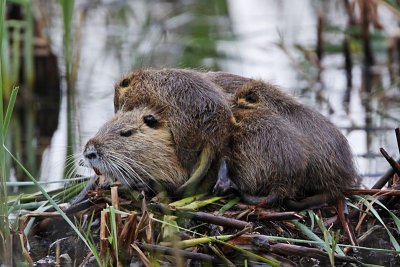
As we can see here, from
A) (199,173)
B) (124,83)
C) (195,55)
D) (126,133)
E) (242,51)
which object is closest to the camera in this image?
(199,173)

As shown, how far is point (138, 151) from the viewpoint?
16.4 ft

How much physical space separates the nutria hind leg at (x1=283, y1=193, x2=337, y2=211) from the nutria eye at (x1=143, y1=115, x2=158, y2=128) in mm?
727

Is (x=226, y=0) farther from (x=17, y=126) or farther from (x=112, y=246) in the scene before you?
(x=112, y=246)

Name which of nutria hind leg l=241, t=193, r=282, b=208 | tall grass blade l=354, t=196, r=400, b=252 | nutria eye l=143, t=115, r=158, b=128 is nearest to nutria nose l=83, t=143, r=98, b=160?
nutria eye l=143, t=115, r=158, b=128

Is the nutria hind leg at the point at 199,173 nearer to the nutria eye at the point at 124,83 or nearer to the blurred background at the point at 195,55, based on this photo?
the nutria eye at the point at 124,83

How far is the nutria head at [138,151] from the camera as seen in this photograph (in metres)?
4.92

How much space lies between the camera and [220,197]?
491 cm

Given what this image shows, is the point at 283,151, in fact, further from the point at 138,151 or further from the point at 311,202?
the point at 138,151

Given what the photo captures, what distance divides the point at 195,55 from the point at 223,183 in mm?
5255

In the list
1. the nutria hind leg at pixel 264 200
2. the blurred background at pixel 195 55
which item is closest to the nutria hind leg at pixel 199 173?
the nutria hind leg at pixel 264 200

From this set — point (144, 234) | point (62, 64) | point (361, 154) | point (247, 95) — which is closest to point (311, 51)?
point (62, 64)

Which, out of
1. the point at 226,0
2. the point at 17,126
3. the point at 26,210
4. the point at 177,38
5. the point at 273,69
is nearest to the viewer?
the point at 26,210

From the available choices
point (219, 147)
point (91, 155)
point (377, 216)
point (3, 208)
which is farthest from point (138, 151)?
point (377, 216)

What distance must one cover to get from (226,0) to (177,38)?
4.45 ft
